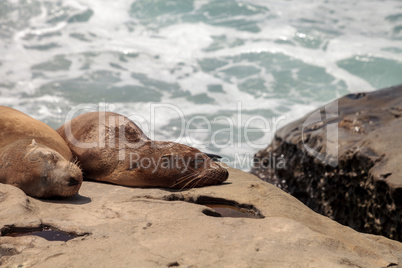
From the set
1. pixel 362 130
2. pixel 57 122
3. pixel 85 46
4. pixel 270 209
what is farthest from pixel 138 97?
pixel 270 209

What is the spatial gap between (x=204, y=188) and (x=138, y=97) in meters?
6.81

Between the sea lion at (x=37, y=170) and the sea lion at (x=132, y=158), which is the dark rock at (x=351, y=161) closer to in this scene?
the sea lion at (x=132, y=158)

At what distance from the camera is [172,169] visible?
430 cm

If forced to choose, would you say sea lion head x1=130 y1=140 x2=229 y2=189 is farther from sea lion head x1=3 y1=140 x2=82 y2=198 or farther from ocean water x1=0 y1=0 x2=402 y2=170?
ocean water x1=0 y1=0 x2=402 y2=170

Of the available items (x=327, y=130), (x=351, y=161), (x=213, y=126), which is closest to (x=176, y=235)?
(x=351, y=161)

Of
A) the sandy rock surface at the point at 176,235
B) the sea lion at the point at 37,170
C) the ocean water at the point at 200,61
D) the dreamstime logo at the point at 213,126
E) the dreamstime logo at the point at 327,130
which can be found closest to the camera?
the sandy rock surface at the point at 176,235

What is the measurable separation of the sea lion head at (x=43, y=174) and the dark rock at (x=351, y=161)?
8.83ft

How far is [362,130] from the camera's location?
5238 millimetres

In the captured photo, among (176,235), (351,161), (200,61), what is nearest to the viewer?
(176,235)

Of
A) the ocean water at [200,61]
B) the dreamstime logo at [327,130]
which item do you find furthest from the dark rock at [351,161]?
the ocean water at [200,61]

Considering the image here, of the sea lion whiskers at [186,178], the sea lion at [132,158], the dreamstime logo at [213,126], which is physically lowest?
the dreamstime logo at [213,126]

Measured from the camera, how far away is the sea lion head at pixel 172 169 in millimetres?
4277

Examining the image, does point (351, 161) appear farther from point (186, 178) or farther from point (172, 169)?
point (172, 169)

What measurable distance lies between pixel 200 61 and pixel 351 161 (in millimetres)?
8471
